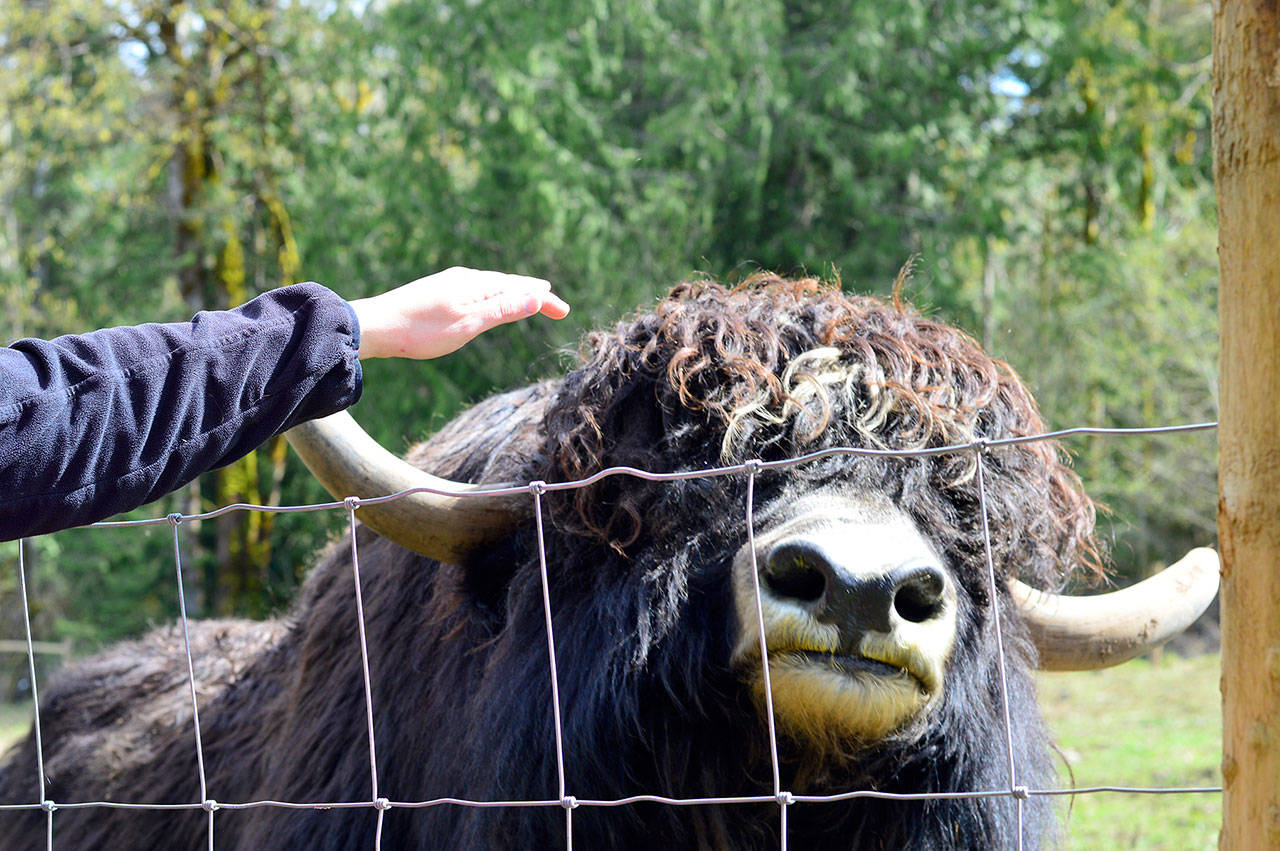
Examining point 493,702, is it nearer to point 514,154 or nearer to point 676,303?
point 676,303

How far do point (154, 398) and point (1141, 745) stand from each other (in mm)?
7512

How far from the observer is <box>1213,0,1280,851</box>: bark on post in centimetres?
111

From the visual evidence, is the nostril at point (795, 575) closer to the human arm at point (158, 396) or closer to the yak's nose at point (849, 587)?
the yak's nose at point (849, 587)

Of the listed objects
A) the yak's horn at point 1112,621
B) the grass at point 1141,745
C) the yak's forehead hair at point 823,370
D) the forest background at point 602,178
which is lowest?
the grass at point 1141,745

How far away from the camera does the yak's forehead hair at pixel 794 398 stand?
203 cm

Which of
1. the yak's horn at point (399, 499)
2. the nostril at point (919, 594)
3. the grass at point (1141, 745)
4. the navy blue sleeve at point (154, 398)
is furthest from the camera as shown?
the grass at point (1141, 745)

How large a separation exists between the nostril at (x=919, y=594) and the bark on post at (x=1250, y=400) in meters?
0.53

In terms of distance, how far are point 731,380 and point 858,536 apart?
482 mm

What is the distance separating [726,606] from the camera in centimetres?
189

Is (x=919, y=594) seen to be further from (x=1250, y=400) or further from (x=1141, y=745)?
(x=1141, y=745)

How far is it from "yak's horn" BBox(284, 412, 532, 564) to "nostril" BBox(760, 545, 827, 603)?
0.63 meters

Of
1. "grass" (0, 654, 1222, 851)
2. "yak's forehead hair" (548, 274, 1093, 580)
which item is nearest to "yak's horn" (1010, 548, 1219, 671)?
"yak's forehead hair" (548, 274, 1093, 580)

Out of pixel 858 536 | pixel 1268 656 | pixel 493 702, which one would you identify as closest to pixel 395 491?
pixel 493 702

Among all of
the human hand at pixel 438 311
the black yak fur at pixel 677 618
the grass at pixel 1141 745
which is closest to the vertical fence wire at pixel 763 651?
the black yak fur at pixel 677 618
